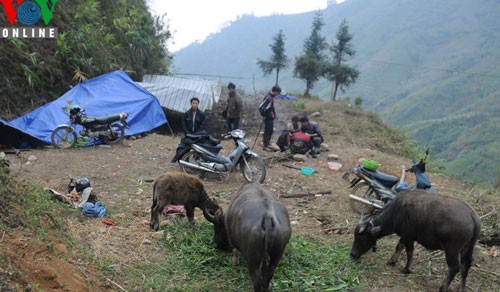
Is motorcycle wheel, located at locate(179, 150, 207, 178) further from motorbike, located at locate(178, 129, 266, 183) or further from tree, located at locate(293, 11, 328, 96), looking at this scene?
tree, located at locate(293, 11, 328, 96)

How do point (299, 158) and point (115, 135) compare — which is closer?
point (299, 158)

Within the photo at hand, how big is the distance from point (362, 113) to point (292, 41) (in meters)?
109

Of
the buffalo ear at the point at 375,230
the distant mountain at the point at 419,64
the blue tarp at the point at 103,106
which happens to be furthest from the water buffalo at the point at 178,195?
the distant mountain at the point at 419,64

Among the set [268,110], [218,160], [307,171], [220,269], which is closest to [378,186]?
[307,171]

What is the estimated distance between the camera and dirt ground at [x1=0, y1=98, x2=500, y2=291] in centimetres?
456

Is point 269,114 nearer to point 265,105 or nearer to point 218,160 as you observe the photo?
point 265,105

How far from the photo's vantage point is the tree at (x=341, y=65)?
27.1m

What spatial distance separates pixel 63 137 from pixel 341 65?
67.5ft

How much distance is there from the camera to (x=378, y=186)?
8.20m

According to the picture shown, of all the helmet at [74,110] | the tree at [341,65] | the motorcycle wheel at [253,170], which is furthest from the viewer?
the tree at [341,65]

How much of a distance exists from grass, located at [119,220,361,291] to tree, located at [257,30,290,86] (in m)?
24.6

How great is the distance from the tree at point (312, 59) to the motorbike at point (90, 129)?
57.3ft

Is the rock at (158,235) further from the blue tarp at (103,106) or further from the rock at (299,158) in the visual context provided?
the blue tarp at (103,106)

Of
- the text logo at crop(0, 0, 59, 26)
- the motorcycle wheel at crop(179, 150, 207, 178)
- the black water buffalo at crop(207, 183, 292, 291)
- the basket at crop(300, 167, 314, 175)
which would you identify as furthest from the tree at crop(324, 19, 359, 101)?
the black water buffalo at crop(207, 183, 292, 291)
